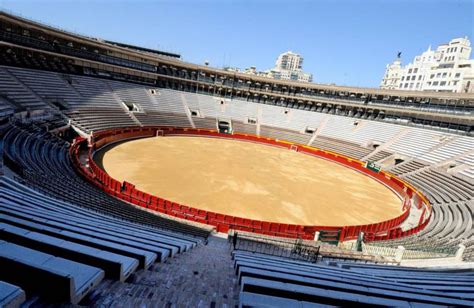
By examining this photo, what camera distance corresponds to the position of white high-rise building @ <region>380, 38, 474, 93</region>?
254 feet

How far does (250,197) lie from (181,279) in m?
18.8

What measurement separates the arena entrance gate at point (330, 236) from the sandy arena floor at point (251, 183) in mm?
2624

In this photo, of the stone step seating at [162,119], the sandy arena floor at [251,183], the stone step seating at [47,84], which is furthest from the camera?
the stone step seating at [162,119]

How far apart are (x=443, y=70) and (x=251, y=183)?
86.6m

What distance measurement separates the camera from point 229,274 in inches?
323

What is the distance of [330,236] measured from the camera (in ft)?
64.0

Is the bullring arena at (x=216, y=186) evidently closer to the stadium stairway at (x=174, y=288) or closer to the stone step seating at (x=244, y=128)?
the stadium stairway at (x=174, y=288)

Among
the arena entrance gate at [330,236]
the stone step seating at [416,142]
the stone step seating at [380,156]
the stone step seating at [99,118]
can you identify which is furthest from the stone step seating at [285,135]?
the arena entrance gate at [330,236]

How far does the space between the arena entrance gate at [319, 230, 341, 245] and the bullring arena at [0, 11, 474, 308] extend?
88mm

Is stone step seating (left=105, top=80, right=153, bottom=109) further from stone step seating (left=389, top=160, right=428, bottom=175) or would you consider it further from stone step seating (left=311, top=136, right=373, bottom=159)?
stone step seating (left=389, top=160, right=428, bottom=175)

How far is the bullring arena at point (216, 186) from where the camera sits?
5324mm

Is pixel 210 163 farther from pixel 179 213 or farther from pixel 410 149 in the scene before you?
pixel 410 149

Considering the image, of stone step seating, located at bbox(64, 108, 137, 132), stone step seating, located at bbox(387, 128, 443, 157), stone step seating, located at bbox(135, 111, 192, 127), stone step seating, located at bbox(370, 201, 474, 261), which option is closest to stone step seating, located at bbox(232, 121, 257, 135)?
stone step seating, located at bbox(135, 111, 192, 127)

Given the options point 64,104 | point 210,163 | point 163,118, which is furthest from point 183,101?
Answer: point 210,163
